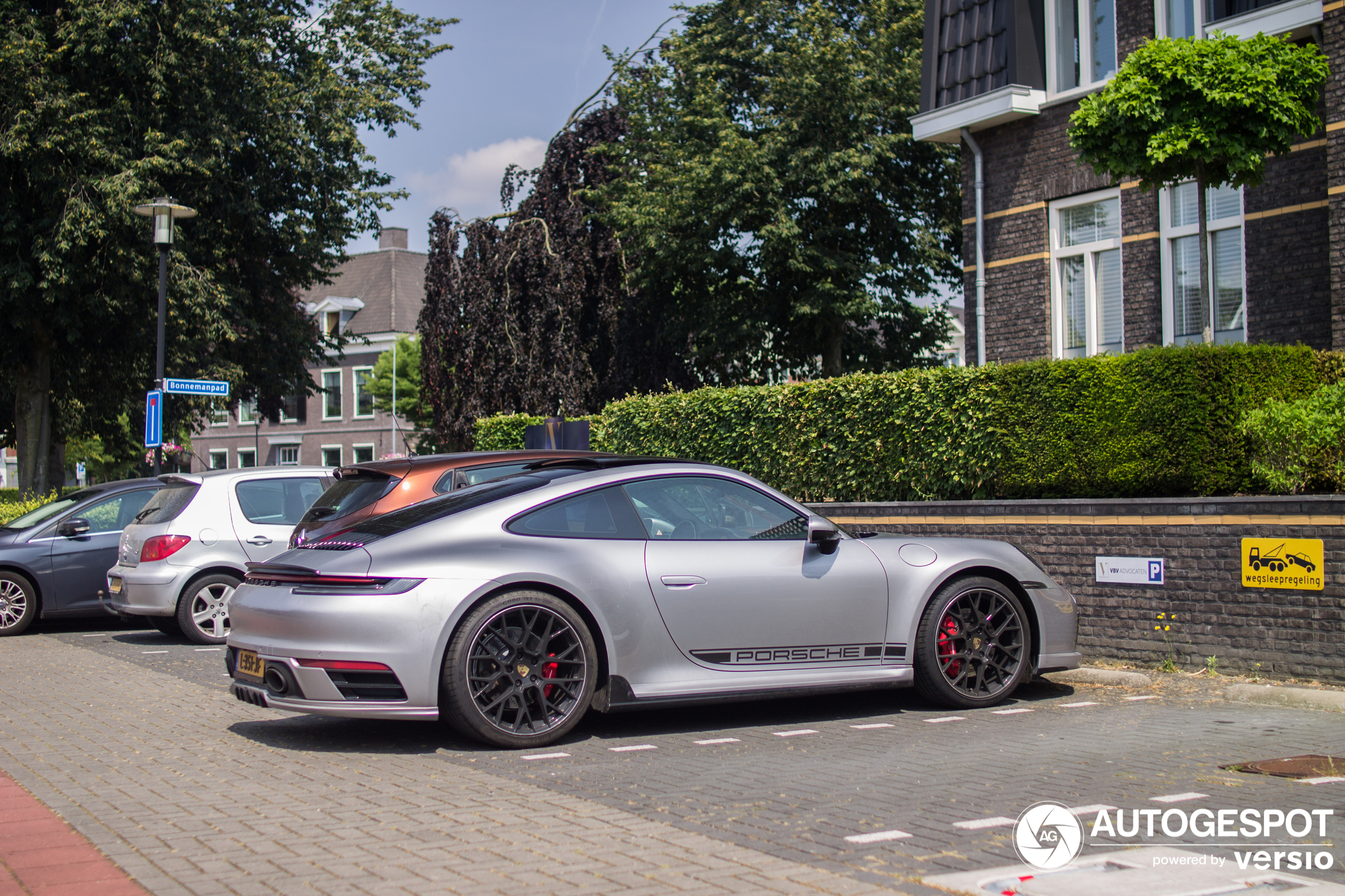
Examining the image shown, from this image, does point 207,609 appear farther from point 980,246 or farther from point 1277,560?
point 980,246

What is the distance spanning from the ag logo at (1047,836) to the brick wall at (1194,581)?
4.12m

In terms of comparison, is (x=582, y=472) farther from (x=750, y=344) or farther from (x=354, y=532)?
(x=750, y=344)

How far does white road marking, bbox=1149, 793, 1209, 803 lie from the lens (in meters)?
5.15

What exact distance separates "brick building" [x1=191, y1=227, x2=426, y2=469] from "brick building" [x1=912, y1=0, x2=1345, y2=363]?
4803cm

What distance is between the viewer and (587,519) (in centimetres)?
684

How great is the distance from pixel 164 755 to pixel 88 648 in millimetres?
6068

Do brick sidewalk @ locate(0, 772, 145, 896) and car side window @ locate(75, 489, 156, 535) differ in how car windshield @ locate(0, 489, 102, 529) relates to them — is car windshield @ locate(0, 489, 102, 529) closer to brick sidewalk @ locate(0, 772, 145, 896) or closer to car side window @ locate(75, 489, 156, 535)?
car side window @ locate(75, 489, 156, 535)

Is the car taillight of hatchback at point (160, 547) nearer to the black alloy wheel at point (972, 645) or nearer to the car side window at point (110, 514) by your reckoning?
the car side window at point (110, 514)

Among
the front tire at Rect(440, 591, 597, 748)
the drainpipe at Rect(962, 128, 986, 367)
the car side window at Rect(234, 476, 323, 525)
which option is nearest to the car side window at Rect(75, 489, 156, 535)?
the car side window at Rect(234, 476, 323, 525)

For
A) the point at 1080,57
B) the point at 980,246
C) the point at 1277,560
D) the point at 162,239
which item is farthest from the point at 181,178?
the point at 1277,560

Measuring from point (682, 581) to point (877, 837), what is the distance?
7.87 feet

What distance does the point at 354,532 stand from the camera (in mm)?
6754

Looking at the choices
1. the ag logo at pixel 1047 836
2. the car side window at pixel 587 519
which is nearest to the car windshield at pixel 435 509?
the car side window at pixel 587 519

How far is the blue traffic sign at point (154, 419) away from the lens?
17.5 meters
